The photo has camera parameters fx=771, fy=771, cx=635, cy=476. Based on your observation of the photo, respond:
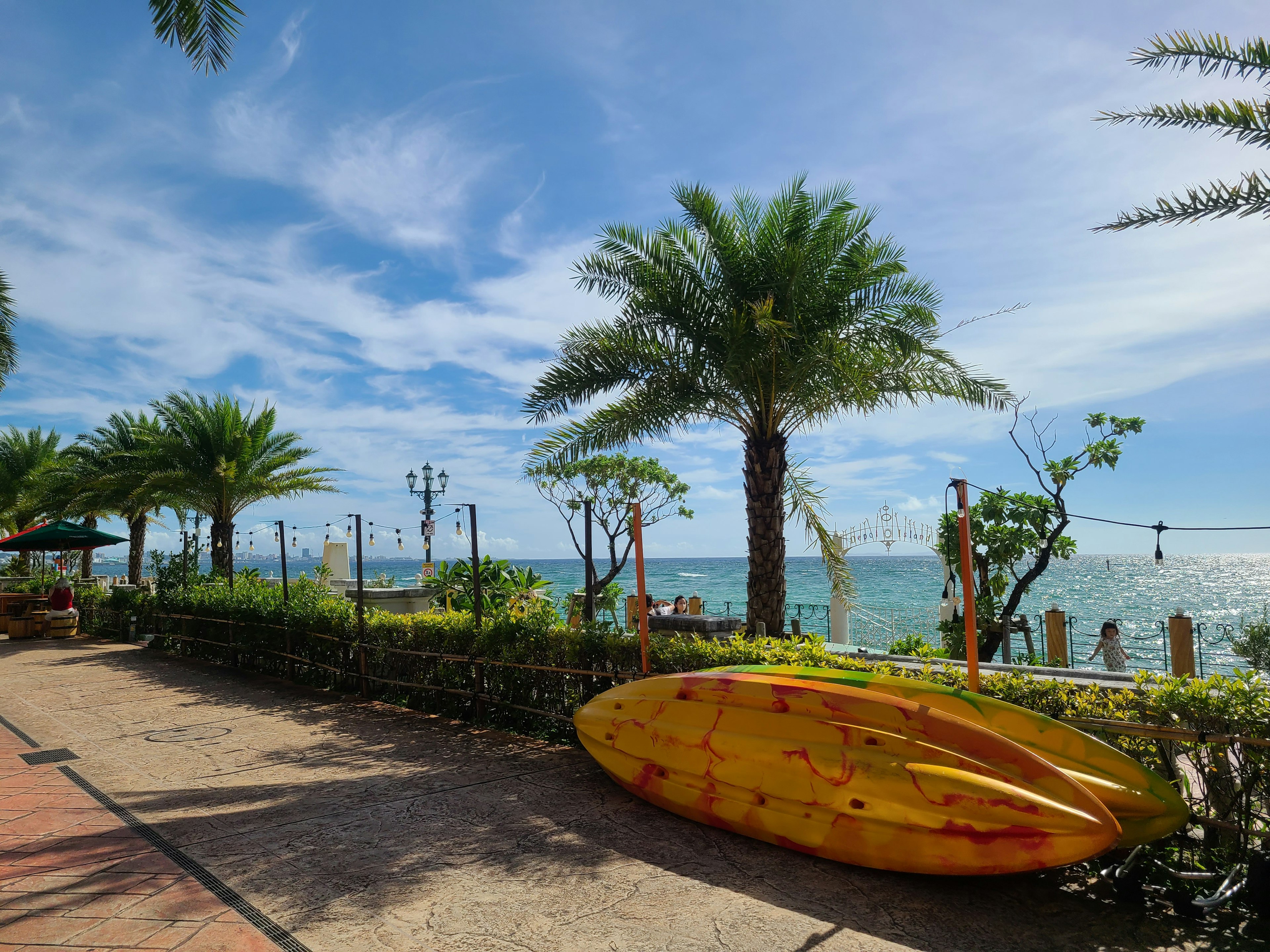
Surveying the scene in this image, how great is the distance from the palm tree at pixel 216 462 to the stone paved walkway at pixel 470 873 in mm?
11864

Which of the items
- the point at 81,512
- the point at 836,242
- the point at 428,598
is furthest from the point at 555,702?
the point at 81,512

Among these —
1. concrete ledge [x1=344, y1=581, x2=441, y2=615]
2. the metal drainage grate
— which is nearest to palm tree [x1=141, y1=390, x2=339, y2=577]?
concrete ledge [x1=344, y1=581, x2=441, y2=615]

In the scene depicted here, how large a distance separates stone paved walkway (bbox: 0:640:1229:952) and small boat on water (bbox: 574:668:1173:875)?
0.69 feet

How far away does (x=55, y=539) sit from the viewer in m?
17.1

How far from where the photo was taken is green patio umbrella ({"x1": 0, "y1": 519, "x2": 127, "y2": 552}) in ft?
55.8

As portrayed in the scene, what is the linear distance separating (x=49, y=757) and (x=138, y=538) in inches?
852

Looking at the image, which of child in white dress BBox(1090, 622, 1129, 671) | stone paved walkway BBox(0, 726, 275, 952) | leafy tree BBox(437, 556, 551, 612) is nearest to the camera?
stone paved walkway BBox(0, 726, 275, 952)

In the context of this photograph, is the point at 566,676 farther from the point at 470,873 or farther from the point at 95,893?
the point at 95,893

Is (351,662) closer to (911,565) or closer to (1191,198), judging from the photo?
(1191,198)

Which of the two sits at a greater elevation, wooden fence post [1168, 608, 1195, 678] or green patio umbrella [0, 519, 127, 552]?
green patio umbrella [0, 519, 127, 552]

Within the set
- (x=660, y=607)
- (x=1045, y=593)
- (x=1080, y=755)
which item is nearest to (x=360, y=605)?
(x=1080, y=755)

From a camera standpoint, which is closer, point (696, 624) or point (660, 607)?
point (696, 624)

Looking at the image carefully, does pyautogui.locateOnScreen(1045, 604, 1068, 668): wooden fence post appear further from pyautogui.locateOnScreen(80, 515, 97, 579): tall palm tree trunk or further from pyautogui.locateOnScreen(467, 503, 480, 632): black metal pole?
pyautogui.locateOnScreen(80, 515, 97, 579): tall palm tree trunk

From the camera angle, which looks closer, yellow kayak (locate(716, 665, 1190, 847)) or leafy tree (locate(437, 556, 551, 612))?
yellow kayak (locate(716, 665, 1190, 847))
